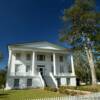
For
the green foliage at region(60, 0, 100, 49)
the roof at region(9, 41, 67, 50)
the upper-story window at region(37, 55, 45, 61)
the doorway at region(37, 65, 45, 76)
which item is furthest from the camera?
the upper-story window at region(37, 55, 45, 61)

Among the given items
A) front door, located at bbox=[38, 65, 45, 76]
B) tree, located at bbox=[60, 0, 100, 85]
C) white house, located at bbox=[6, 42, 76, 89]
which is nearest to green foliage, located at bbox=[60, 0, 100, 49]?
tree, located at bbox=[60, 0, 100, 85]

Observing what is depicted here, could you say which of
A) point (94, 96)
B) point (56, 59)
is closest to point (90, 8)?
point (56, 59)

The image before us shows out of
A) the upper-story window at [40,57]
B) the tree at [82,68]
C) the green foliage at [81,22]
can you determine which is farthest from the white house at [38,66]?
the tree at [82,68]

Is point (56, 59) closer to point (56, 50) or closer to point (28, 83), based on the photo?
point (56, 50)

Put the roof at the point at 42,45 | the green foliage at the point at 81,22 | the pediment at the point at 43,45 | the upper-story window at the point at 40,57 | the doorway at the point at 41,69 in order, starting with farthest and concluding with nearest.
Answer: the upper-story window at the point at 40,57 → the doorway at the point at 41,69 → the pediment at the point at 43,45 → the roof at the point at 42,45 → the green foliage at the point at 81,22

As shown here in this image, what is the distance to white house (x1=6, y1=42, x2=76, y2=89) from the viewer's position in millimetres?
33438

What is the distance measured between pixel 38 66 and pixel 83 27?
14.4 m

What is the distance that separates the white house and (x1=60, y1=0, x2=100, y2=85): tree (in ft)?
20.6

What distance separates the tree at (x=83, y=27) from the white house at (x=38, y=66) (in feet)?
20.6

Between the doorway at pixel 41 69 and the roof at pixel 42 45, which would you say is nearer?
the roof at pixel 42 45

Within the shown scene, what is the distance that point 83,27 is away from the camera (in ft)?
103

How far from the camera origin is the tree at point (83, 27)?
31016mm

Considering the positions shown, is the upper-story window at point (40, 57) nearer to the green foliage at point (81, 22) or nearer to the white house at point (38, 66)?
the white house at point (38, 66)

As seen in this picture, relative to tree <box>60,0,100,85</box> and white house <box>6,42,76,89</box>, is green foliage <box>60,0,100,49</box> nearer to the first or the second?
tree <box>60,0,100,85</box>
